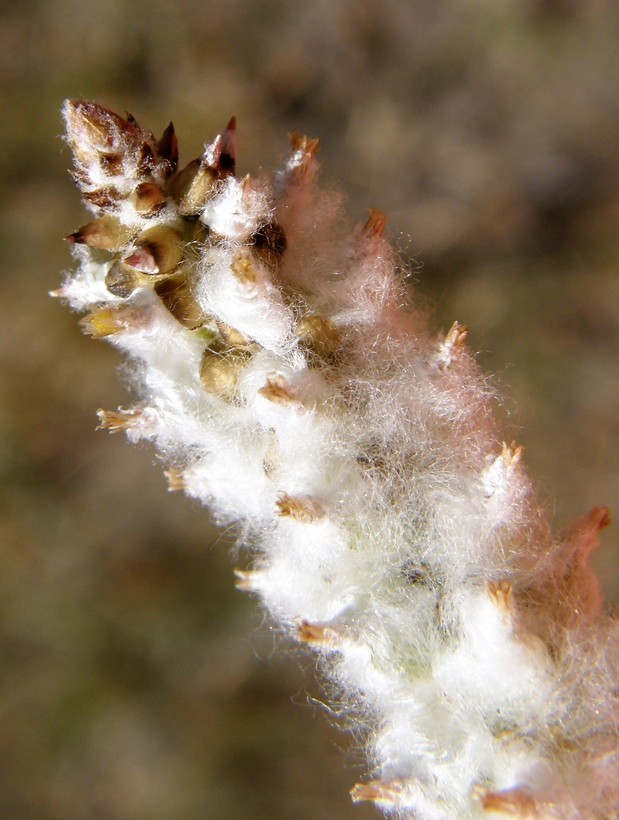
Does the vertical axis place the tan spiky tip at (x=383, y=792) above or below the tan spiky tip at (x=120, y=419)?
below

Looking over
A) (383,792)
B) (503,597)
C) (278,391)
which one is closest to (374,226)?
(278,391)

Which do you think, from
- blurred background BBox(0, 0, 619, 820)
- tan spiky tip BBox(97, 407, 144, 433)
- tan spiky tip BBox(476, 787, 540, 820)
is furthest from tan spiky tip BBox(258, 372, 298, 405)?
blurred background BBox(0, 0, 619, 820)

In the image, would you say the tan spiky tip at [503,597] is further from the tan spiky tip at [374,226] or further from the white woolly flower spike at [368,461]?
the tan spiky tip at [374,226]

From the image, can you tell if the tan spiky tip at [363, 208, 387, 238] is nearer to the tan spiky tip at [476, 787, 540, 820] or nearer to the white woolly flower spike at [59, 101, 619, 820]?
the white woolly flower spike at [59, 101, 619, 820]

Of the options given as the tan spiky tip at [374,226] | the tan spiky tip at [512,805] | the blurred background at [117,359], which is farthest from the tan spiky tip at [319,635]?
Result: the blurred background at [117,359]

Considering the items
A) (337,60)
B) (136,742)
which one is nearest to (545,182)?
(337,60)

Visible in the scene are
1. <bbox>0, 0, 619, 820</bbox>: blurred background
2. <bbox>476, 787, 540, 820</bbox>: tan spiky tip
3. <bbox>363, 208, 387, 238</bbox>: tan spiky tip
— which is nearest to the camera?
<bbox>476, 787, 540, 820</bbox>: tan spiky tip

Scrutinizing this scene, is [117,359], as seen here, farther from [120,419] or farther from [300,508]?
[300,508]
